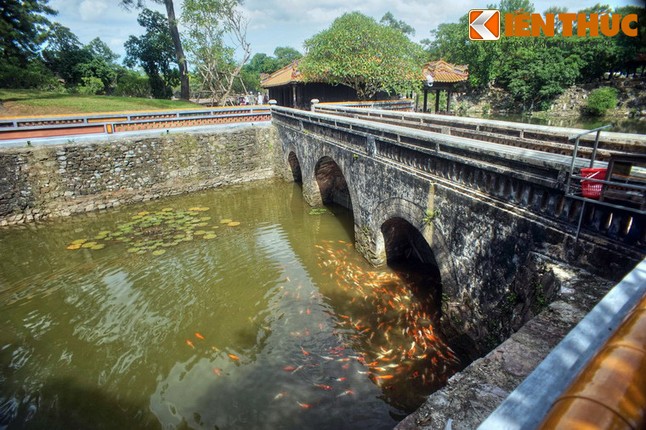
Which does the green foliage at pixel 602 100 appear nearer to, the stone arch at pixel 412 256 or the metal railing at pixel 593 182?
the stone arch at pixel 412 256

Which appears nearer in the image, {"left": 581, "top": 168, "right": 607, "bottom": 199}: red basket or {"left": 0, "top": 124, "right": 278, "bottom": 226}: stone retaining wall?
{"left": 581, "top": 168, "right": 607, "bottom": 199}: red basket

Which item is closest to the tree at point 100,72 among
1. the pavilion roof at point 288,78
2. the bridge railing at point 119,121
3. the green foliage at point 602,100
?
the pavilion roof at point 288,78

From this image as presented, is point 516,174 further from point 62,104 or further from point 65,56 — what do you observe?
point 65,56

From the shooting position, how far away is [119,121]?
14.1 meters

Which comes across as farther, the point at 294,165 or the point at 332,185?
the point at 294,165

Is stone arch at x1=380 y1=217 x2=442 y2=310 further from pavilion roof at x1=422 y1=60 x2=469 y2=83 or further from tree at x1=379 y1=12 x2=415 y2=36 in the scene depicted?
tree at x1=379 y1=12 x2=415 y2=36

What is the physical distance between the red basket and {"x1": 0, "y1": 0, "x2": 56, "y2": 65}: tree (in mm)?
24967

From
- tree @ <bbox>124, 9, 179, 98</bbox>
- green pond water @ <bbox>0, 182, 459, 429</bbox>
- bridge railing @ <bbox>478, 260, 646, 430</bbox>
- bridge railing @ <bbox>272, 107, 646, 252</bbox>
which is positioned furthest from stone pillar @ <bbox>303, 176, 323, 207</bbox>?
tree @ <bbox>124, 9, 179, 98</bbox>

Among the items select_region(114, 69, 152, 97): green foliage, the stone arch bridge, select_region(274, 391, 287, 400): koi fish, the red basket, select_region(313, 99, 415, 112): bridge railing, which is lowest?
select_region(274, 391, 287, 400): koi fish

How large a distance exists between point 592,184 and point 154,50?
30.8m

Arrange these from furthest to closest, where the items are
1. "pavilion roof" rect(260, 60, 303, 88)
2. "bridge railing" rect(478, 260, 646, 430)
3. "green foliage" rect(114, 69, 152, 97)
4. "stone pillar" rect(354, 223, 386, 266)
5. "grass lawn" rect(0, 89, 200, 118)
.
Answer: "green foliage" rect(114, 69, 152, 97) < "pavilion roof" rect(260, 60, 303, 88) < "grass lawn" rect(0, 89, 200, 118) < "stone pillar" rect(354, 223, 386, 266) < "bridge railing" rect(478, 260, 646, 430)

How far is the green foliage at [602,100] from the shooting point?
24.7 metres

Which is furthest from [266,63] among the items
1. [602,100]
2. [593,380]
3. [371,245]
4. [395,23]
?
[593,380]

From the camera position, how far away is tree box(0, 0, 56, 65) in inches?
708
